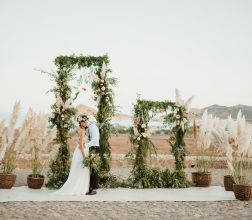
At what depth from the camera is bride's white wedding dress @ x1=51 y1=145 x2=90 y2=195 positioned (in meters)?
8.65

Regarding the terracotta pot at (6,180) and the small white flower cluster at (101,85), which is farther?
the small white flower cluster at (101,85)

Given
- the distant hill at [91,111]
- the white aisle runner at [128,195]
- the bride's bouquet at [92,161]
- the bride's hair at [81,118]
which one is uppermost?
the distant hill at [91,111]

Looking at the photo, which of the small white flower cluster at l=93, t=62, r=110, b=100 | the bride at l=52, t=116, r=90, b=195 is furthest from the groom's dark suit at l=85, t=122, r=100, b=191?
the small white flower cluster at l=93, t=62, r=110, b=100

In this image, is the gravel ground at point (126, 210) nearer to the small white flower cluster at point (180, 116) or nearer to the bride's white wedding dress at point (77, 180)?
the bride's white wedding dress at point (77, 180)

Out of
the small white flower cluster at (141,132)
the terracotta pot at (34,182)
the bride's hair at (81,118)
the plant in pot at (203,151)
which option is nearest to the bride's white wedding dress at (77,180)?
the bride's hair at (81,118)

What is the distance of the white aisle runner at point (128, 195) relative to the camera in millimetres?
8062

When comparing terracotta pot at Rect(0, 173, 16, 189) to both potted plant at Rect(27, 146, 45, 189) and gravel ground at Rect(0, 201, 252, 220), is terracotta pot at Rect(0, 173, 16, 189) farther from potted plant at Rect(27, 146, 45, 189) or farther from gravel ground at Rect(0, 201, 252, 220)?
gravel ground at Rect(0, 201, 252, 220)

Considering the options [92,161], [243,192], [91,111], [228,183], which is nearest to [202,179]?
[228,183]

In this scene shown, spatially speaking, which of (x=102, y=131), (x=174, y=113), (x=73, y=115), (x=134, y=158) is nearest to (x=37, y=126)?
(x=73, y=115)

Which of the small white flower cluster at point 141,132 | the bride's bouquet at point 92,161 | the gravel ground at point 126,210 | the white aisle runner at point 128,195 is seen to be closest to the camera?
the gravel ground at point 126,210

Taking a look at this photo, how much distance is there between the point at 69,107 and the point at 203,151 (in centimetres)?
364

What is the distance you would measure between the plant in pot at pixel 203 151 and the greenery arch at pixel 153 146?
14.0 inches

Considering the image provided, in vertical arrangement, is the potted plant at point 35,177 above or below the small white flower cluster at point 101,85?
below

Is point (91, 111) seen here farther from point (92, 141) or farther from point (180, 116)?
point (180, 116)
